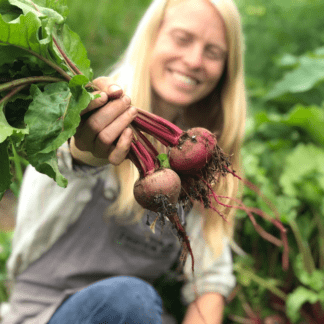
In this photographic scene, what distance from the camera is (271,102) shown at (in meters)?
2.64

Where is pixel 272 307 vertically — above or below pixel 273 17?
below

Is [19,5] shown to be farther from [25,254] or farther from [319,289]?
[319,289]

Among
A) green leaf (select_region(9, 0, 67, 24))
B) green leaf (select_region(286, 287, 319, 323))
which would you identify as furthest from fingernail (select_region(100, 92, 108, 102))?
green leaf (select_region(286, 287, 319, 323))

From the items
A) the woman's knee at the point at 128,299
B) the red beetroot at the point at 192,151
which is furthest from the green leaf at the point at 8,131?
the woman's knee at the point at 128,299

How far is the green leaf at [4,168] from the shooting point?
31.2 inches

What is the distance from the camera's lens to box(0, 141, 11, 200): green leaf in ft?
2.60

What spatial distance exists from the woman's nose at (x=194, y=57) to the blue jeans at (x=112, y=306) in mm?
834

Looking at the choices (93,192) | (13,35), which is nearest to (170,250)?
(93,192)

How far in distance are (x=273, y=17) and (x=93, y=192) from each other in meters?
2.54

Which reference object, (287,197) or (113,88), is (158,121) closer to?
(113,88)

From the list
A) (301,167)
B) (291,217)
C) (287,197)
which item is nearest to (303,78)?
(301,167)

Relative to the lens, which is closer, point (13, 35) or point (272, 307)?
point (13, 35)

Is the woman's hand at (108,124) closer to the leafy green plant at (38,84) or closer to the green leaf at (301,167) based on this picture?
the leafy green plant at (38,84)

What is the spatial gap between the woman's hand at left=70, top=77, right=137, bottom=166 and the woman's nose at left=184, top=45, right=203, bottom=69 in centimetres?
52
